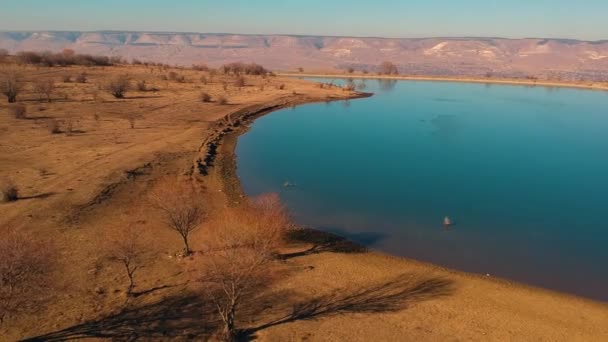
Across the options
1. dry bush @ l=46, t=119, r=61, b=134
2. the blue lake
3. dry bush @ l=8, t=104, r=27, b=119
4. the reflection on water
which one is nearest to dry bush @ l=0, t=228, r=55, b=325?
the blue lake

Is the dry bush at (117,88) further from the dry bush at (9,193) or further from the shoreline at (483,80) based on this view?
the shoreline at (483,80)

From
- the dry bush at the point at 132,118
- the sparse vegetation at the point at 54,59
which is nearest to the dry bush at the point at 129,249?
the dry bush at the point at 132,118

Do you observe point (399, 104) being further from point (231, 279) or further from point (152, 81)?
point (231, 279)

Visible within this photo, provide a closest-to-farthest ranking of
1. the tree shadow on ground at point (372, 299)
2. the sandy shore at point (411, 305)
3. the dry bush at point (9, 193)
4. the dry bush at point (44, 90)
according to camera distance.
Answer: the sandy shore at point (411, 305) → the tree shadow on ground at point (372, 299) → the dry bush at point (9, 193) → the dry bush at point (44, 90)

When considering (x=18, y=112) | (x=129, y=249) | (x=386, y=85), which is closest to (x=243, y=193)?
(x=129, y=249)

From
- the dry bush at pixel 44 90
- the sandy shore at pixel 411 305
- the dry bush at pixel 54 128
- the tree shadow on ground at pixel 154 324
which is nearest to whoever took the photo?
the tree shadow on ground at pixel 154 324

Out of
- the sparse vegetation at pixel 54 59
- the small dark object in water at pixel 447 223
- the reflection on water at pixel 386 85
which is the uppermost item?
the sparse vegetation at pixel 54 59

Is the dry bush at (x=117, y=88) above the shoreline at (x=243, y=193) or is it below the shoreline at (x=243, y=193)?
above
